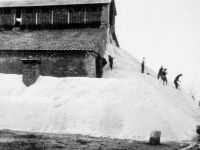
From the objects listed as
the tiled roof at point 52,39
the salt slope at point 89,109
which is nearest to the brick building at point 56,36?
the tiled roof at point 52,39

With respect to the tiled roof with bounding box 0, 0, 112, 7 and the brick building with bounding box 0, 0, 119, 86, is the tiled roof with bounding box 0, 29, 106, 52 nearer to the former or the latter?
the brick building with bounding box 0, 0, 119, 86

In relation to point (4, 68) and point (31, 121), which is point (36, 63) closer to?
point (31, 121)

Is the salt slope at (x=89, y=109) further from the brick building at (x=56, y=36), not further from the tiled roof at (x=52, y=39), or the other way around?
the tiled roof at (x=52, y=39)

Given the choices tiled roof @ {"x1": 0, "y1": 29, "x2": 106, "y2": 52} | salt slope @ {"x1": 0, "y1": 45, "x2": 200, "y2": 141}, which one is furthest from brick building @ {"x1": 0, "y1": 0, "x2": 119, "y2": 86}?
salt slope @ {"x1": 0, "y1": 45, "x2": 200, "y2": 141}

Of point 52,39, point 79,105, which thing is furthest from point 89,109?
point 52,39

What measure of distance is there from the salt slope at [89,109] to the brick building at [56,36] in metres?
1.72

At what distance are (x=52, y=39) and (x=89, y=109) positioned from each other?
12.0 m

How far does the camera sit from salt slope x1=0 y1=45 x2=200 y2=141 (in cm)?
1464

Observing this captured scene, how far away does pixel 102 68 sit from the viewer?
2592cm

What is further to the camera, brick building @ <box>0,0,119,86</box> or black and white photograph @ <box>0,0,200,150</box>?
brick building @ <box>0,0,119,86</box>

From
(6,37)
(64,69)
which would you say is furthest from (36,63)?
(6,37)

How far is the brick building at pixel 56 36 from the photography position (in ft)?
76.0

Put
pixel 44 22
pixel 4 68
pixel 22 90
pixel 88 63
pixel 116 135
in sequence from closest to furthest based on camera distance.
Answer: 1. pixel 116 135
2. pixel 22 90
3. pixel 88 63
4. pixel 4 68
5. pixel 44 22

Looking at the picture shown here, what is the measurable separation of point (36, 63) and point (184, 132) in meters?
8.51
